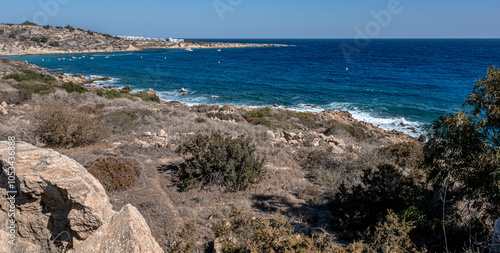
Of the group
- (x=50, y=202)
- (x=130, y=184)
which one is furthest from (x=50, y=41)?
(x=50, y=202)

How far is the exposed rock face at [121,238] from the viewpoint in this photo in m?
3.18

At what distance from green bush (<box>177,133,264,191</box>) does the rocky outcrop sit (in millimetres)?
3313

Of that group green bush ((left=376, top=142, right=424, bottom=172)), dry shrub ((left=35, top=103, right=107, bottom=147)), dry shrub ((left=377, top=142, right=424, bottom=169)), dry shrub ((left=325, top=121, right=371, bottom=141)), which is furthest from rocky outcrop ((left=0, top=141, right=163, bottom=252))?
dry shrub ((left=325, top=121, right=371, bottom=141))

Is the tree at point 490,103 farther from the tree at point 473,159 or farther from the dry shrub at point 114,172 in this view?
the dry shrub at point 114,172

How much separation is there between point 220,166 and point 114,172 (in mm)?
2795

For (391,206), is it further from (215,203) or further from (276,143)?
(276,143)

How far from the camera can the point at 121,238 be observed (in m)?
3.23

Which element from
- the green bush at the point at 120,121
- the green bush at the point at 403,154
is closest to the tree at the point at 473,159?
the green bush at the point at 403,154

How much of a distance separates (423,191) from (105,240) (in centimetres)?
624

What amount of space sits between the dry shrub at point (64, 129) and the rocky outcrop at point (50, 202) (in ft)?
18.7

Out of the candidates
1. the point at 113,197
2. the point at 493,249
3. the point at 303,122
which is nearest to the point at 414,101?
the point at 303,122

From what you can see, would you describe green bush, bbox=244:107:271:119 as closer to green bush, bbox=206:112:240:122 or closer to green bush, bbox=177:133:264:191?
green bush, bbox=206:112:240:122

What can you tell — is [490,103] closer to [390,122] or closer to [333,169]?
[333,169]

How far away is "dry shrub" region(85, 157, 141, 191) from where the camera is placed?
22.5ft
